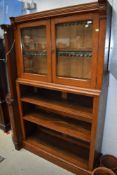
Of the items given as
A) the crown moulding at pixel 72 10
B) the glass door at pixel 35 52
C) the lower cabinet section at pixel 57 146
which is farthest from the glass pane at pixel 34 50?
the lower cabinet section at pixel 57 146

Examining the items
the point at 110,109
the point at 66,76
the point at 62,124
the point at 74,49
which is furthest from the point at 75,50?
the point at 62,124

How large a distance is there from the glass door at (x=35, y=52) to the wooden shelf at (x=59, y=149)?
983 mm

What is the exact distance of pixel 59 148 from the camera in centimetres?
200

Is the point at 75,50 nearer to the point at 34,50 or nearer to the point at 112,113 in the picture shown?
the point at 34,50

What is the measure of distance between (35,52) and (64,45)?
1.41 ft

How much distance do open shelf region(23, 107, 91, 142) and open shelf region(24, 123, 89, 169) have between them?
0.37 metres

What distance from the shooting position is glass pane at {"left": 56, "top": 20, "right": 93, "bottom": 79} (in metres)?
1.38

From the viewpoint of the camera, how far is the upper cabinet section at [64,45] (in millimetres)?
1237

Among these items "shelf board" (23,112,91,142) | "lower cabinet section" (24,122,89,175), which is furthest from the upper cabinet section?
"lower cabinet section" (24,122,89,175)

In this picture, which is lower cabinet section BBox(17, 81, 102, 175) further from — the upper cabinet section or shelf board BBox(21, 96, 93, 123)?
the upper cabinet section

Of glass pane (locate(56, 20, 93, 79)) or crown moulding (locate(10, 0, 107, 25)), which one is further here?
glass pane (locate(56, 20, 93, 79))

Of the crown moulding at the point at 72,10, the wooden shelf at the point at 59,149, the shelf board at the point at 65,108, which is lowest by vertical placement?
the wooden shelf at the point at 59,149

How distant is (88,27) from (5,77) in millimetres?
1674

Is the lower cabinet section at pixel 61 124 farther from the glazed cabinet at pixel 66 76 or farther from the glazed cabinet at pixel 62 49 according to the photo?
the glazed cabinet at pixel 62 49
